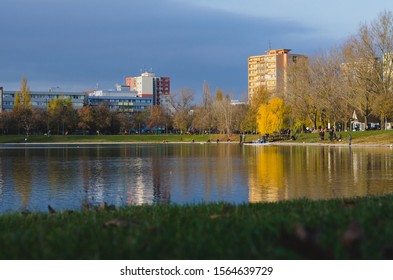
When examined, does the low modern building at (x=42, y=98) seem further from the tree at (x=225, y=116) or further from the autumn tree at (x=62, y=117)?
the tree at (x=225, y=116)

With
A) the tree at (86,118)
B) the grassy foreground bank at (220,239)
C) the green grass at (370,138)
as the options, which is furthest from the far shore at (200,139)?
the grassy foreground bank at (220,239)

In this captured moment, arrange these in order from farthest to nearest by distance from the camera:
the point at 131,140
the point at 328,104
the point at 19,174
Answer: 1. the point at 131,140
2. the point at 328,104
3. the point at 19,174

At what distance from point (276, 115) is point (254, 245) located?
88095mm

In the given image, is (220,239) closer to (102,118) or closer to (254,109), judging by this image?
(254,109)

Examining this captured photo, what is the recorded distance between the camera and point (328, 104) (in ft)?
255

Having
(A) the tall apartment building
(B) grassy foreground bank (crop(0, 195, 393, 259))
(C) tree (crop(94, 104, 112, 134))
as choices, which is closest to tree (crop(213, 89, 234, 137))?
(C) tree (crop(94, 104, 112, 134))

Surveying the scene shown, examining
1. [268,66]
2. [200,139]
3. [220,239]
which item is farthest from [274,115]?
[268,66]

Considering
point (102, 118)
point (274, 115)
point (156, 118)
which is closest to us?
point (274, 115)

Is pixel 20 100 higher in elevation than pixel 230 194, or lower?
higher

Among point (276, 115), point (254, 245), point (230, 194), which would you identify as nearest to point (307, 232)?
point (254, 245)

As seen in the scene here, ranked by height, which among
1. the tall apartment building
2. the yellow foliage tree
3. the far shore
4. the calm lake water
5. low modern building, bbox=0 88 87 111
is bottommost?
the calm lake water

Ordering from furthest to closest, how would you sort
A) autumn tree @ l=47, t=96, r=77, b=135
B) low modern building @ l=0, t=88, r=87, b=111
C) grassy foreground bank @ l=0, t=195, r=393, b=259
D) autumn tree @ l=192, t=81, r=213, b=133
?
low modern building @ l=0, t=88, r=87, b=111 → autumn tree @ l=47, t=96, r=77, b=135 → autumn tree @ l=192, t=81, r=213, b=133 → grassy foreground bank @ l=0, t=195, r=393, b=259

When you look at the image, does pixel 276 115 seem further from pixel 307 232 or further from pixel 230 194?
pixel 307 232

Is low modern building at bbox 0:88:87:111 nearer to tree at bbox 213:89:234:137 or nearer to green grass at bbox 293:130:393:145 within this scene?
tree at bbox 213:89:234:137
